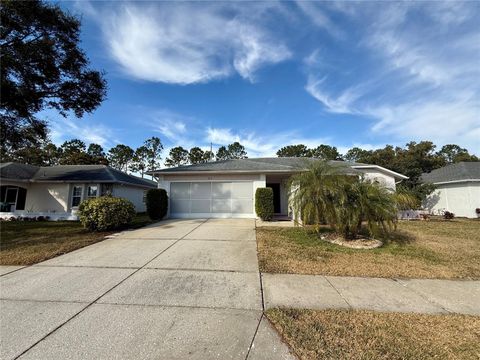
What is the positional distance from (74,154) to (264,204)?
3568 cm

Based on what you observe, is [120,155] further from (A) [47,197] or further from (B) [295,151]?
(B) [295,151]

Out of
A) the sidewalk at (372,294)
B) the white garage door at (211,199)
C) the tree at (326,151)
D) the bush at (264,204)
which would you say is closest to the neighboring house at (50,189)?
the white garage door at (211,199)

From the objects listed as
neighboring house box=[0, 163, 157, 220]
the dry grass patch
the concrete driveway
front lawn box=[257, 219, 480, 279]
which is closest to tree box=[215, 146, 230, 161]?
neighboring house box=[0, 163, 157, 220]

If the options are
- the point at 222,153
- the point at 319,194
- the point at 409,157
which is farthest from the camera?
the point at 222,153

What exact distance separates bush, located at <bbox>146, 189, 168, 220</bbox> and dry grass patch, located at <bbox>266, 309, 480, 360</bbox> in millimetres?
11428

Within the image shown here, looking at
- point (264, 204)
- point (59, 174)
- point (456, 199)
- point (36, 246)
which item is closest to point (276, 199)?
point (264, 204)

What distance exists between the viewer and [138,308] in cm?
367

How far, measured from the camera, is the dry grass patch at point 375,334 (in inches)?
104

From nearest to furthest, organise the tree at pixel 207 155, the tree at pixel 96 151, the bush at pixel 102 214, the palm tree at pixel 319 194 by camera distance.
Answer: the palm tree at pixel 319 194 → the bush at pixel 102 214 → the tree at pixel 96 151 → the tree at pixel 207 155

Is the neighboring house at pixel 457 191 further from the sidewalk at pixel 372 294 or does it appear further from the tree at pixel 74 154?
the tree at pixel 74 154

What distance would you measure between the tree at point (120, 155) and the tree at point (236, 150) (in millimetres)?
18833

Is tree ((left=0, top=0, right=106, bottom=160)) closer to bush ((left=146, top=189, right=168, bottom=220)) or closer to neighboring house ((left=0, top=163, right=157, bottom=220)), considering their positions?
neighboring house ((left=0, top=163, right=157, bottom=220))

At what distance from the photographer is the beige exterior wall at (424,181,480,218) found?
58.1ft

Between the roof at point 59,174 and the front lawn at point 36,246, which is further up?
the roof at point 59,174
